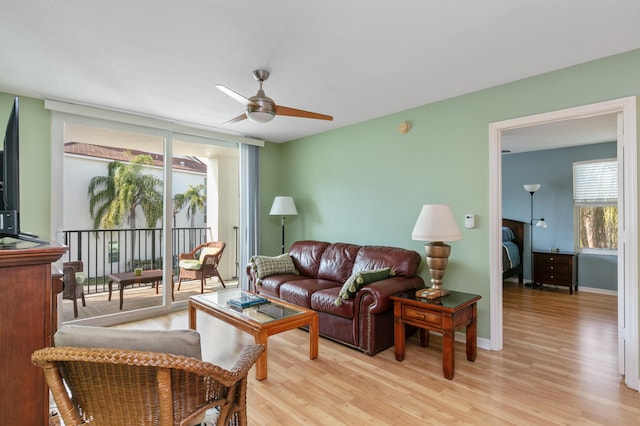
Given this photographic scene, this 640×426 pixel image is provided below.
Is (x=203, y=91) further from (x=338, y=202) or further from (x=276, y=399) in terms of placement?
(x=276, y=399)

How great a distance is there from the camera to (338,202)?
474 cm

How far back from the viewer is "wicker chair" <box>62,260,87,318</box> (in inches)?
146

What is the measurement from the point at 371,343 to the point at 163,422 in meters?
2.16

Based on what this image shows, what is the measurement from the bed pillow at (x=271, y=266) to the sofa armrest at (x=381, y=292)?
5.08 ft

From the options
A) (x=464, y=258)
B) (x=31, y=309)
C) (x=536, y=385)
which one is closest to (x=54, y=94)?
(x=31, y=309)

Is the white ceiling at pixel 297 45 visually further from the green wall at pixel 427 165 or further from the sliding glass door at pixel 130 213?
the sliding glass door at pixel 130 213

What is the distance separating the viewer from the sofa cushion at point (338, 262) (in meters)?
3.99

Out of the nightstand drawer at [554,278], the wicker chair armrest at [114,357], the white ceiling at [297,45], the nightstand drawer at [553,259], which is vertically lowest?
the nightstand drawer at [554,278]

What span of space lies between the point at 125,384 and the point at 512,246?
20.4 feet

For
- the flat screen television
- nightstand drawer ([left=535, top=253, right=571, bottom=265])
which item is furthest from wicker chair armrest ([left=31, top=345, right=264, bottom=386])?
nightstand drawer ([left=535, top=253, right=571, bottom=265])

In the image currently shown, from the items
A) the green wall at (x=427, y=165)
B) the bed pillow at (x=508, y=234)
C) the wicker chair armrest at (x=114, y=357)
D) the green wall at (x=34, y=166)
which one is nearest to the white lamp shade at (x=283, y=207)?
the green wall at (x=427, y=165)

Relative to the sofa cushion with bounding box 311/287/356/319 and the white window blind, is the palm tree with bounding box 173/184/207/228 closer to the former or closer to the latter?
the sofa cushion with bounding box 311/287/356/319

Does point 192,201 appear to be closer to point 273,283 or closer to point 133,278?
point 133,278

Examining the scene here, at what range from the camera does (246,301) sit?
3139 mm
